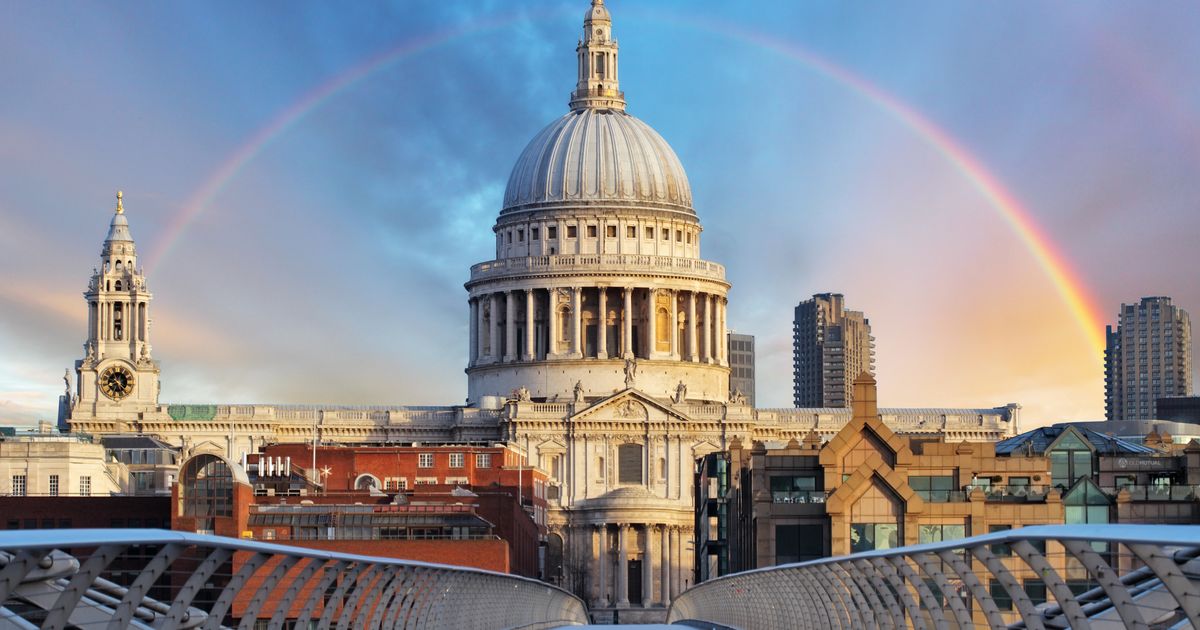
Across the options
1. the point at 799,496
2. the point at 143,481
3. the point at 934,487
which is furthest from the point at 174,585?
the point at 143,481

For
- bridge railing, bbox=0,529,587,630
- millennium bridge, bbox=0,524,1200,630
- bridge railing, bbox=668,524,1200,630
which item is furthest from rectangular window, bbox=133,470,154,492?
bridge railing, bbox=0,529,587,630

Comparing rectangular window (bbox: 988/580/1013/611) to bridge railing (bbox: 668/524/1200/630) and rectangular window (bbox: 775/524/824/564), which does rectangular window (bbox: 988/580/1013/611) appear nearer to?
bridge railing (bbox: 668/524/1200/630)

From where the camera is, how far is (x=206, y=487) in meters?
118

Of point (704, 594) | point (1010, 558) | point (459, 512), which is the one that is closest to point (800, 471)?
point (704, 594)

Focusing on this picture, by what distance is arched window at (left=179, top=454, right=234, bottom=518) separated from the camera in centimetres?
11681

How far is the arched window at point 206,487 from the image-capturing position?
116812 mm

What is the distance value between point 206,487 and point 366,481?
55.0m

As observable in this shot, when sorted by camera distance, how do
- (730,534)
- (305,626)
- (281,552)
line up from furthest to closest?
(730,534), (305,626), (281,552)

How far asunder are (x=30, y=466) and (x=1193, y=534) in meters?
150

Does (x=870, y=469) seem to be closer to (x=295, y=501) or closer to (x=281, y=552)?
(x=295, y=501)

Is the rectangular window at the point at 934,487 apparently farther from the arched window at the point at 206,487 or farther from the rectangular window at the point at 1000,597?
the arched window at the point at 206,487

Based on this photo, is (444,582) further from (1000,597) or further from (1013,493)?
(1013,493)

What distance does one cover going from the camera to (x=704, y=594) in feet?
325

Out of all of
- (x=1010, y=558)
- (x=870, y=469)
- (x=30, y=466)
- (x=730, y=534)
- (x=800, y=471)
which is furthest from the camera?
(x=30, y=466)
